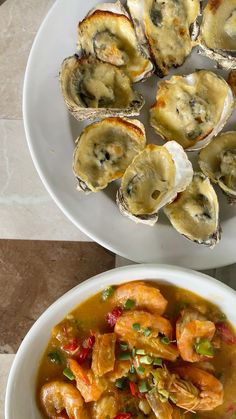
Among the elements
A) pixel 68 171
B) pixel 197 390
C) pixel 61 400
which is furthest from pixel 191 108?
pixel 61 400

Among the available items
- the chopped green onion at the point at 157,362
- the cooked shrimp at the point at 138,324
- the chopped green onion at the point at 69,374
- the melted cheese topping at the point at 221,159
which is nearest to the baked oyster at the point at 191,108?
the melted cheese topping at the point at 221,159

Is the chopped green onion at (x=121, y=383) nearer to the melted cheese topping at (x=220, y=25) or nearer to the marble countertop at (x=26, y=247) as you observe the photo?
the marble countertop at (x=26, y=247)

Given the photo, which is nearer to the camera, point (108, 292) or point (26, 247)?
point (108, 292)

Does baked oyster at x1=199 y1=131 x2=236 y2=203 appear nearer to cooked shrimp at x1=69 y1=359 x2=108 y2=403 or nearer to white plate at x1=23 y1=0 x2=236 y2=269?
white plate at x1=23 y1=0 x2=236 y2=269

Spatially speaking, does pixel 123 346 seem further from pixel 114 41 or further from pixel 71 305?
pixel 114 41

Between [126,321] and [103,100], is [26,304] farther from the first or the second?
[103,100]

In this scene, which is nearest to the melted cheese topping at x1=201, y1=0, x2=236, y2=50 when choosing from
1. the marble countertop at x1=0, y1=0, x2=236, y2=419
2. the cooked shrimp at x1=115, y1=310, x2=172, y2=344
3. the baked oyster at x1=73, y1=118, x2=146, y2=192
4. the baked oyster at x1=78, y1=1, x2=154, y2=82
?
the baked oyster at x1=78, y1=1, x2=154, y2=82
